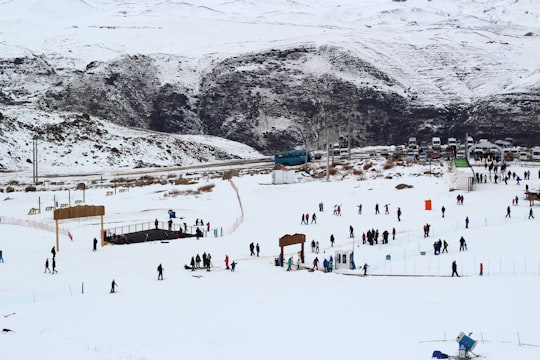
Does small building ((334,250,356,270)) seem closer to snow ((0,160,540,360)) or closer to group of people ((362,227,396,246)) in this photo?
snow ((0,160,540,360))

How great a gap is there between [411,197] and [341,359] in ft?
117

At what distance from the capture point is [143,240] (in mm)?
38469

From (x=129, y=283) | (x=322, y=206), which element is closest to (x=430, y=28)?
(x=322, y=206)

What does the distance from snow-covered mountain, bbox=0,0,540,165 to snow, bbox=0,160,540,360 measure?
69.6m

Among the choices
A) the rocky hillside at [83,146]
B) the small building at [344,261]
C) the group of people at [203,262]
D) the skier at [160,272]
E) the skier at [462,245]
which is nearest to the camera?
the skier at [160,272]

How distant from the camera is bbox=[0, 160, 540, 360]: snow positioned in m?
18.1

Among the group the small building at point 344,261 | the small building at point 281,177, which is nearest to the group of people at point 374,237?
the small building at point 344,261

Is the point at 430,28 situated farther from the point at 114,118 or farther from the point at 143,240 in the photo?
the point at 143,240

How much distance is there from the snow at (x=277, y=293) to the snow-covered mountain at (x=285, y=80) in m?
69.6

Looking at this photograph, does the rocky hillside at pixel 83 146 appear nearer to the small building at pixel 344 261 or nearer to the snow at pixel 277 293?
the snow at pixel 277 293

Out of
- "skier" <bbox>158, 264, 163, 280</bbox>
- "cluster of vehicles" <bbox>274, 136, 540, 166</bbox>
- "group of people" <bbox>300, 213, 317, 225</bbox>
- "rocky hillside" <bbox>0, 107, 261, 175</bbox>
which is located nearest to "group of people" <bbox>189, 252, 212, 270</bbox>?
"skier" <bbox>158, 264, 163, 280</bbox>

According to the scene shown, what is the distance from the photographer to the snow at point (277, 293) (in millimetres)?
18109

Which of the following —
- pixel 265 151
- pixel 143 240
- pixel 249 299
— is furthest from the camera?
pixel 265 151

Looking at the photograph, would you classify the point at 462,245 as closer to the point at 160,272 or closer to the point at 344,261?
the point at 344,261
